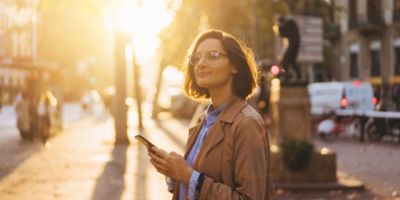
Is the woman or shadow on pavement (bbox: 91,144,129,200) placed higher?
the woman

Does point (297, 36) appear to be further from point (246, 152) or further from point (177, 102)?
point (177, 102)

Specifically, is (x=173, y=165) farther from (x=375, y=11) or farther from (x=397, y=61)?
(x=375, y=11)

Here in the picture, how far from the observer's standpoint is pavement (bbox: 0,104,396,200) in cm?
1076

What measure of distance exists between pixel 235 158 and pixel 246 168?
80 mm

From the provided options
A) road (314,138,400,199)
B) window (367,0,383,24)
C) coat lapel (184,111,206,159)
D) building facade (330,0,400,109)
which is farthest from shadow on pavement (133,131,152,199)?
window (367,0,383,24)

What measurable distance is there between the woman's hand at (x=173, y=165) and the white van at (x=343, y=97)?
24211mm

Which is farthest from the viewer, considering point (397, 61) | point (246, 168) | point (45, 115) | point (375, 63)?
point (375, 63)

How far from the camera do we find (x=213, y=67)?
3217 mm

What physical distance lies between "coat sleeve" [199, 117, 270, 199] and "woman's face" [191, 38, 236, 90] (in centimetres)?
28

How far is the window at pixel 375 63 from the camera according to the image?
1842 inches

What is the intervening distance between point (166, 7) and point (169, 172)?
19250mm

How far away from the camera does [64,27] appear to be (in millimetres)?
74375

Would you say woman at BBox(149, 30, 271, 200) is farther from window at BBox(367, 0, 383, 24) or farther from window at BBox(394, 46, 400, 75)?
window at BBox(367, 0, 383, 24)

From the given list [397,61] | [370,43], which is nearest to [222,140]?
[397,61]
